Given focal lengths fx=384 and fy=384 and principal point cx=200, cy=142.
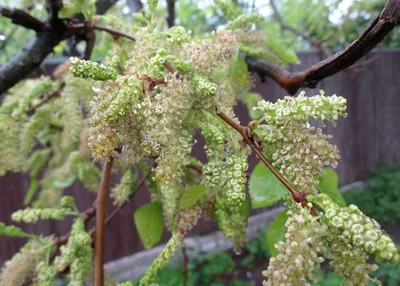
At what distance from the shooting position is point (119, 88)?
464 mm

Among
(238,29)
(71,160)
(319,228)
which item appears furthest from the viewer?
(71,160)

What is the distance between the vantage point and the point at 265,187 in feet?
2.32

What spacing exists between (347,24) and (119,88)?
13.5ft

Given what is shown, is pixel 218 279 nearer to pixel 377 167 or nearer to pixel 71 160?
pixel 71 160

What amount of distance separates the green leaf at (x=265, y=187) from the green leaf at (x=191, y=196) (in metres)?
0.11

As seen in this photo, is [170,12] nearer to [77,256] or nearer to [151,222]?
[151,222]


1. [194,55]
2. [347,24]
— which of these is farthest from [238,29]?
[347,24]

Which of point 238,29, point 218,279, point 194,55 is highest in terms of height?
point 238,29

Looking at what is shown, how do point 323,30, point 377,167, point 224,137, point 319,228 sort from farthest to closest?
point 377,167 < point 323,30 < point 224,137 < point 319,228

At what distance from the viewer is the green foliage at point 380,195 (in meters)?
4.57

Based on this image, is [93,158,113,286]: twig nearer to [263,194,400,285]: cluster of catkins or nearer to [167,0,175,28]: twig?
[263,194,400,285]: cluster of catkins

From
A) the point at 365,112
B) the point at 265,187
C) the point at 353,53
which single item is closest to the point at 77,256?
the point at 265,187

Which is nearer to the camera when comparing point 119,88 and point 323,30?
point 119,88

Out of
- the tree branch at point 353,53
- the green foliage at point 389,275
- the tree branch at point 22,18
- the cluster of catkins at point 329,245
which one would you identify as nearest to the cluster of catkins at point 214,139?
the cluster of catkins at point 329,245
